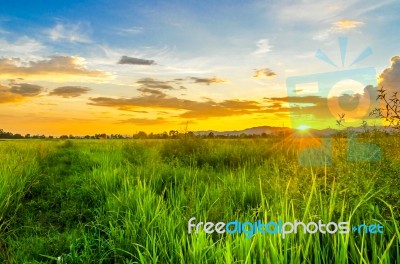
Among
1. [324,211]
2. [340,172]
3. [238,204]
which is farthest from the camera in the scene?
[238,204]

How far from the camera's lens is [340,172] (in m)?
4.53

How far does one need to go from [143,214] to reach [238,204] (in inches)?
64.9

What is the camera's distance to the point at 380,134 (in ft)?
15.1

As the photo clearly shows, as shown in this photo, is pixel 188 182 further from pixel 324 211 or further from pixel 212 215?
pixel 324 211

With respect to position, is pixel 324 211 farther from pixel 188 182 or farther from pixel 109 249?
pixel 188 182

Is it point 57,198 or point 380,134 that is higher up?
point 380,134

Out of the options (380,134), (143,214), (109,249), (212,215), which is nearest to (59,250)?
(109,249)

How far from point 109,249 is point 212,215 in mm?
1219

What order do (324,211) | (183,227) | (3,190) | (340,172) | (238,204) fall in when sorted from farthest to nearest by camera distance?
(3,190)
(238,204)
(340,172)
(183,227)
(324,211)

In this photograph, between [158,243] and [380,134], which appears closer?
[158,243]

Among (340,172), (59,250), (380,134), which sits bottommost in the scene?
(59,250)

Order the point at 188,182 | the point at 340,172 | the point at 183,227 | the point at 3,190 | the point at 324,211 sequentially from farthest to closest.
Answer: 1. the point at 188,182
2. the point at 3,190
3. the point at 340,172
4. the point at 183,227
5. the point at 324,211

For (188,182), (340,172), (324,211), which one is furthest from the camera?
(188,182)

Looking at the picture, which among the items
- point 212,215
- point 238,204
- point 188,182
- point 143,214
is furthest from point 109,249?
point 188,182
